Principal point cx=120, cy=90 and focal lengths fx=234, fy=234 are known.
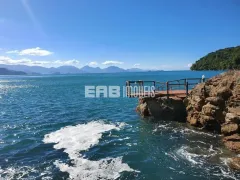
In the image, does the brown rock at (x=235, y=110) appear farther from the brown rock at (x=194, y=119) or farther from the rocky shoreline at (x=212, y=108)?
the brown rock at (x=194, y=119)

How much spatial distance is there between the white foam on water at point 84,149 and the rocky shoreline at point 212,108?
545cm

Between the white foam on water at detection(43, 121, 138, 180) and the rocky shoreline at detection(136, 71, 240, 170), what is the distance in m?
5.45

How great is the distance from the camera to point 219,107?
21.8 m

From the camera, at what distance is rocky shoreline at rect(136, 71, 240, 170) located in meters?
18.5

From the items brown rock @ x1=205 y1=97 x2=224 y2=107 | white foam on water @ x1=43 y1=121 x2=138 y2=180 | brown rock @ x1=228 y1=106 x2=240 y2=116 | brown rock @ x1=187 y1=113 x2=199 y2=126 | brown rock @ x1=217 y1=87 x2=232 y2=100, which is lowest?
white foam on water @ x1=43 y1=121 x2=138 y2=180

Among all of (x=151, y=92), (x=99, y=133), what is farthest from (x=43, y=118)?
(x=151, y=92)

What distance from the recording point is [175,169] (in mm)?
14977

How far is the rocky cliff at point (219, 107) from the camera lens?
727 inches

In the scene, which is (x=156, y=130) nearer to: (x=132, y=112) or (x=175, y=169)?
(x=175, y=169)

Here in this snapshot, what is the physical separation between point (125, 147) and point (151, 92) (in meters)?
11.3

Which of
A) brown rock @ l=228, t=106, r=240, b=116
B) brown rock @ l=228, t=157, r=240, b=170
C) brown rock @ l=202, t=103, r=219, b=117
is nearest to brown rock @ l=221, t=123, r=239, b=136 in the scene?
brown rock @ l=228, t=106, r=240, b=116

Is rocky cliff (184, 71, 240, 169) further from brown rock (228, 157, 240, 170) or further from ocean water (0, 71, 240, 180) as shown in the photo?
brown rock (228, 157, 240, 170)

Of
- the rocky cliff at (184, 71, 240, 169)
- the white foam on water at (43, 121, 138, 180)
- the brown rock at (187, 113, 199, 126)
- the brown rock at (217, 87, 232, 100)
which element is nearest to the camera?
the white foam on water at (43, 121, 138, 180)

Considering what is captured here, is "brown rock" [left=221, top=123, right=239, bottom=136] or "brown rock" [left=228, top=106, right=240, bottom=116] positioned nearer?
"brown rock" [left=221, top=123, right=239, bottom=136]
